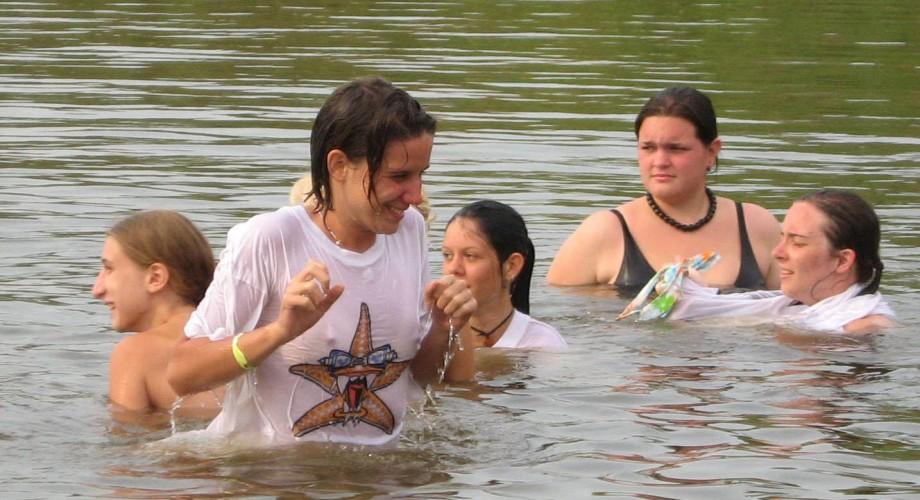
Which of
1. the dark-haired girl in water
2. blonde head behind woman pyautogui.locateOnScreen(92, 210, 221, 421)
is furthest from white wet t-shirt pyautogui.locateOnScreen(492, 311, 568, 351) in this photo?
blonde head behind woman pyautogui.locateOnScreen(92, 210, 221, 421)

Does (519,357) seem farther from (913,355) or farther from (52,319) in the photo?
(52,319)

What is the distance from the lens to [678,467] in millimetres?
6906

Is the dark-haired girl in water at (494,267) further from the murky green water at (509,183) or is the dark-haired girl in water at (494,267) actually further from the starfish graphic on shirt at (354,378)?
the starfish graphic on shirt at (354,378)

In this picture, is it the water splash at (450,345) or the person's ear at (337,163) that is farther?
the water splash at (450,345)

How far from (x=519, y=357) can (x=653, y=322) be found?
1.21 meters

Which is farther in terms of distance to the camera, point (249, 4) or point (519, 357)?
point (249, 4)

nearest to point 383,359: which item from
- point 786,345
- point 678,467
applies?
point 678,467

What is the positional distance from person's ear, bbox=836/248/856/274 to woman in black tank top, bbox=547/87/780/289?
3.63 ft

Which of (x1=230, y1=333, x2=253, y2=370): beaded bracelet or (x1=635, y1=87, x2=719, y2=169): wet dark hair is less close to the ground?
(x1=635, y1=87, x2=719, y2=169): wet dark hair

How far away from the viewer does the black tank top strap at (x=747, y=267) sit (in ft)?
34.6

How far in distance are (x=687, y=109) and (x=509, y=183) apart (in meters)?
3.63

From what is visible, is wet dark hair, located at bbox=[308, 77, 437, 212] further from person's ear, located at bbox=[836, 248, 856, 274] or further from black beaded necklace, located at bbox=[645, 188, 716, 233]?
black beaded necklace, located at bbox=[645, 188, 716, 233]

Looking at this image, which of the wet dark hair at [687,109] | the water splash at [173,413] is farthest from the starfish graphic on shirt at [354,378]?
the wet dark hair at [687,109]

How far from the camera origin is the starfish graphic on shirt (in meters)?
6.30
